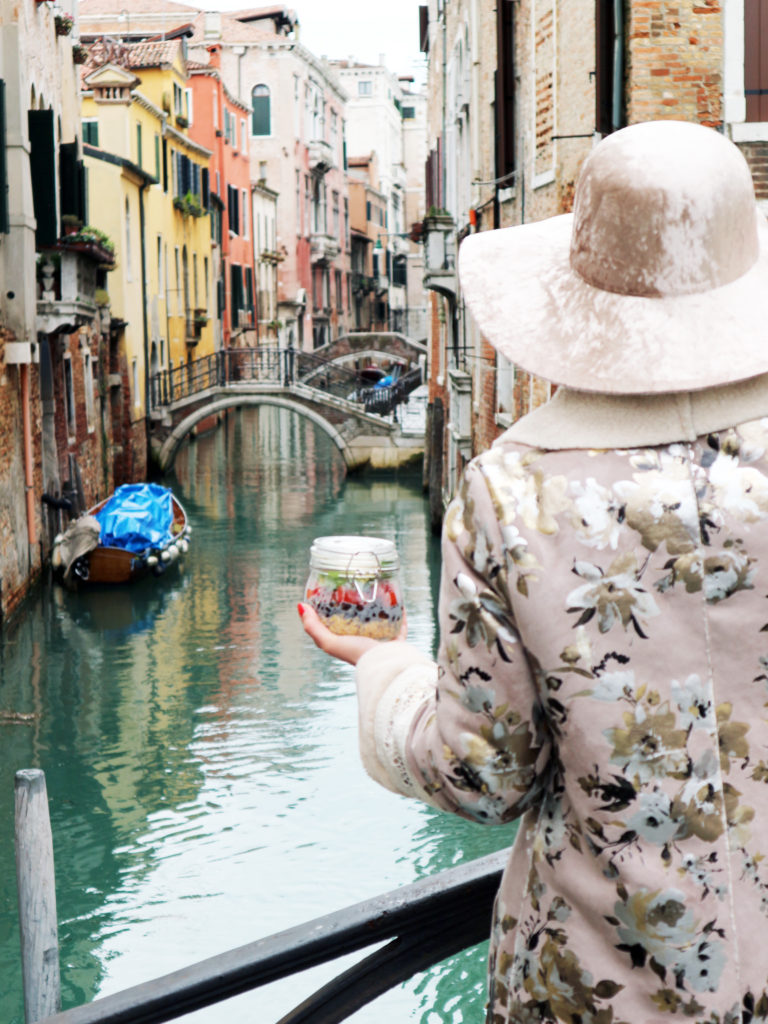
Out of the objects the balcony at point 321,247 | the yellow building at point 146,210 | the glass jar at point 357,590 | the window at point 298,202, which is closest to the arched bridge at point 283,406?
the yellow building at point 146,210

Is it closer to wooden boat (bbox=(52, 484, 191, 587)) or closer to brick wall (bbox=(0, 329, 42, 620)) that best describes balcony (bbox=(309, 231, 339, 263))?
wooden boat (bbox=(52, 484, 191, 587))

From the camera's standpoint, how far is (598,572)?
1.13 metres

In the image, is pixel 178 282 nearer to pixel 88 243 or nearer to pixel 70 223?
pixel 70 223

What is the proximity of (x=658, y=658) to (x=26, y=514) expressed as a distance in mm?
13527

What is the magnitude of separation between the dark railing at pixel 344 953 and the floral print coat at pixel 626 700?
40 centimetres

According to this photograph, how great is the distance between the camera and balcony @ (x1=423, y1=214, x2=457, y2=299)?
16828 millimetres

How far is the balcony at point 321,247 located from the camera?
43031 mm

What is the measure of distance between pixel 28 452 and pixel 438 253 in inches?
233

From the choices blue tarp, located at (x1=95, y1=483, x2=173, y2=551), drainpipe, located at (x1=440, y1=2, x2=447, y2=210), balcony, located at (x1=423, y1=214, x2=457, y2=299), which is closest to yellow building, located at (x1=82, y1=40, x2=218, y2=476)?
drainpipe, located at (x1=440, y1=2, x2=447, y2=210)

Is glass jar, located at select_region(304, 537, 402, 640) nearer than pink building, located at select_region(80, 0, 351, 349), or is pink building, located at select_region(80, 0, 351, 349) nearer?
glass jar, located at select_region(304, 537, 402, 640)

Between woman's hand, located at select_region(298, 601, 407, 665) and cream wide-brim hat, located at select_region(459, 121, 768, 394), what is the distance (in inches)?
15.0

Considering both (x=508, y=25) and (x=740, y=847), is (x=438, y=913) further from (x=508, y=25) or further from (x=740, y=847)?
(x=508, y=25)

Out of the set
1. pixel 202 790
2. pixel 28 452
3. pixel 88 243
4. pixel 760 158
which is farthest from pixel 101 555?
pixel 760 158

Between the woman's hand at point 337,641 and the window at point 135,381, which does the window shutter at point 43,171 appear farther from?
the woman's hand at point 337,641
